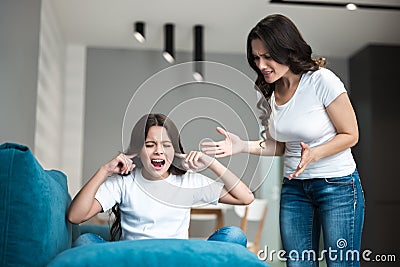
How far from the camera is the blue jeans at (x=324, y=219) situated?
1.84 metres

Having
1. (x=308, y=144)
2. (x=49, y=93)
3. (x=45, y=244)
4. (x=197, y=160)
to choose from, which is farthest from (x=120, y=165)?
(x=49, y=93)

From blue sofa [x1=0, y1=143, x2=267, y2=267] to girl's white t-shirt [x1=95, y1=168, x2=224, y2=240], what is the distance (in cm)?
42

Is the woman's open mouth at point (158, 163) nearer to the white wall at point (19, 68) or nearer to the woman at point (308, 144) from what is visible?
the woman at point (308, 144)

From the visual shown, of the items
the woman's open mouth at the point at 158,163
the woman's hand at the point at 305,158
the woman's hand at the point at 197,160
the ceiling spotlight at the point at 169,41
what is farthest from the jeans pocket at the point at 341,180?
the ceiling spotlight at the point at 169,41

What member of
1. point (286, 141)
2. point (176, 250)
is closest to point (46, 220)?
point (176, 250)

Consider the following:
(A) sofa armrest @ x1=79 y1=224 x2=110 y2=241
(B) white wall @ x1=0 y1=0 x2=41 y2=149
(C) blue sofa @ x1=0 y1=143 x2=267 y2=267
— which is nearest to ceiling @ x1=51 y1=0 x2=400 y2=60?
(B) white wall @ x1=0 y1=0 x2=41 y2=149

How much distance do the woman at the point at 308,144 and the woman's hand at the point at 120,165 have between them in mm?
270

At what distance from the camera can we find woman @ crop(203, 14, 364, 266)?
1841mm

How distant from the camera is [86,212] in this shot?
1.79 metres

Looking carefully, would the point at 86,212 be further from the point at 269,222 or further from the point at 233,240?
the point at 269,222

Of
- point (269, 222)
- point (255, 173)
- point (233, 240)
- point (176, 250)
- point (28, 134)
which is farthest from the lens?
point (269, 222)

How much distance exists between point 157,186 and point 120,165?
15 cm

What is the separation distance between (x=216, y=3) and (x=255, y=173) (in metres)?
3.10

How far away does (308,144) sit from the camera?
1959 mm
